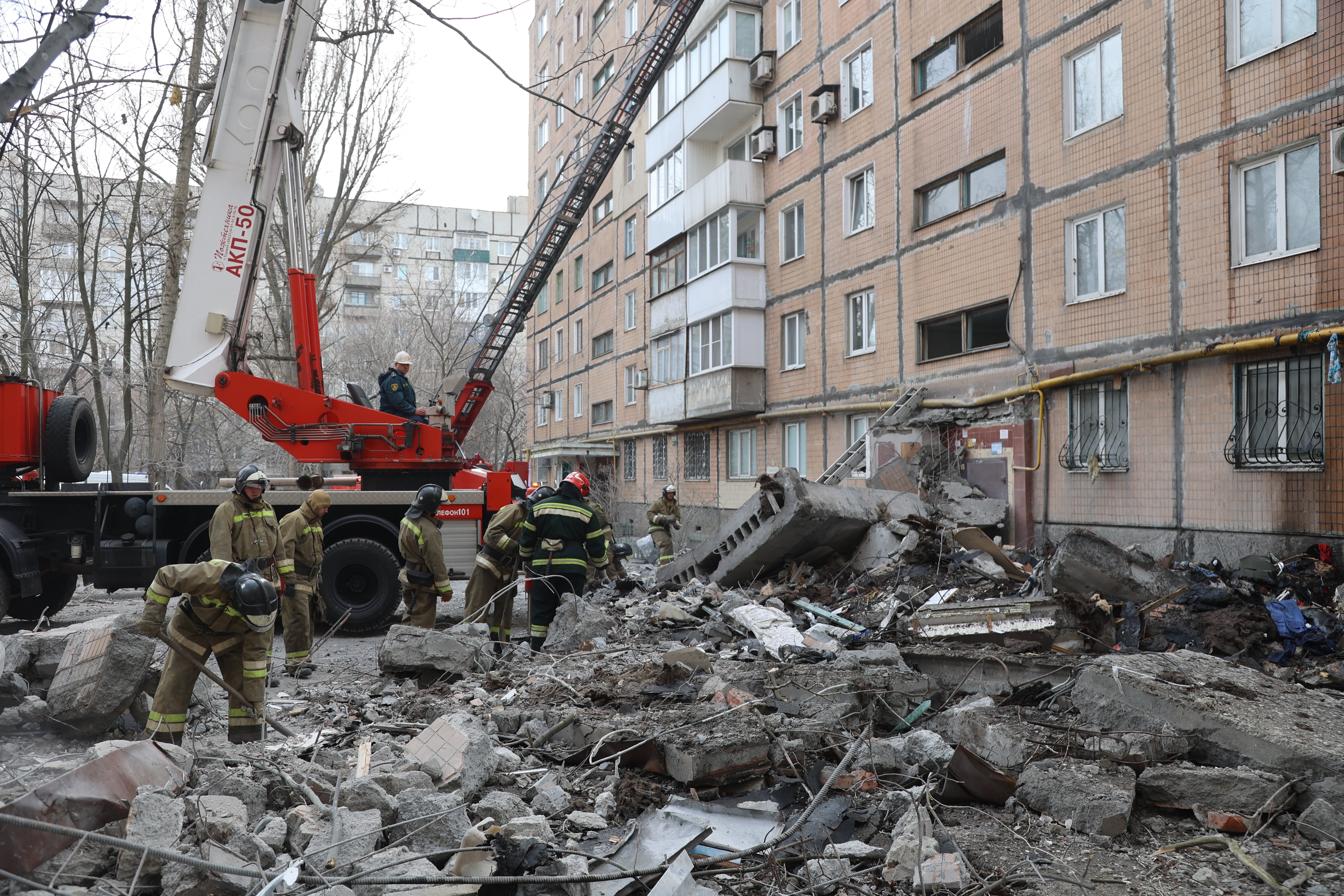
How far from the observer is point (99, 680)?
16.3 ft

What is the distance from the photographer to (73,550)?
916 centimetres

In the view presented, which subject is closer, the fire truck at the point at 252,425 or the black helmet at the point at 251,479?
the black helmet at the point at 251,479

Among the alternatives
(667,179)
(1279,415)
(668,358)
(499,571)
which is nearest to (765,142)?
(667,179)

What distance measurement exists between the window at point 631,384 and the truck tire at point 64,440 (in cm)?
1749

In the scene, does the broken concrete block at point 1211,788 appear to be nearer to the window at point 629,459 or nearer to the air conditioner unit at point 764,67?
the air conditioner unit at point 764,67

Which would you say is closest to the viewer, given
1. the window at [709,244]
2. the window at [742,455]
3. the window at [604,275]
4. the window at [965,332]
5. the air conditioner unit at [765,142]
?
the window at [965,332]

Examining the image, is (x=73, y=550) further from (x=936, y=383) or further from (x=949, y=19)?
(x=949, y=19)

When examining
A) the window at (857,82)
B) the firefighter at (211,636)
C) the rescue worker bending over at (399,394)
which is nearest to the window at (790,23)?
the window at (857,82)

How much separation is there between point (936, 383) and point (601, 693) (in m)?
9.90

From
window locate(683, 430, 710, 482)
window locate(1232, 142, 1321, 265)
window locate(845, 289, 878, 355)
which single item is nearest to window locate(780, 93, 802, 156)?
window locate(845, 289, 878, 355)

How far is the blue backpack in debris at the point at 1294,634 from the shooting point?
6.59 meters

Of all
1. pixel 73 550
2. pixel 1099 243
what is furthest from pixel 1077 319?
pixel 73 550

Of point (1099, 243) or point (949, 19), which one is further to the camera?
point (949, 19)

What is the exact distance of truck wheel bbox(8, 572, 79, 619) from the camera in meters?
9.53
